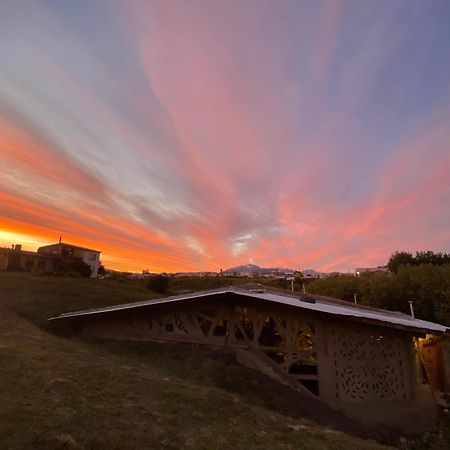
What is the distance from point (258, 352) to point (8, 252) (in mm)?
48327

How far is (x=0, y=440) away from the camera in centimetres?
535

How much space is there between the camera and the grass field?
20.0 ft

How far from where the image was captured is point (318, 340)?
12.0m

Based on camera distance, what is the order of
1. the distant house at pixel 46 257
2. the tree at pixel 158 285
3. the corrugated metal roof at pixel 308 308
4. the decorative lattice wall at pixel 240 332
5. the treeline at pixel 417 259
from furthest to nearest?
the treeline at pixel 417 259 < the distant house at pixel 46 257 < the tree at pixel 158 285 < the decorative lattice wall at pixel 240 332 < the corrugated metal roof at pixel 308 308

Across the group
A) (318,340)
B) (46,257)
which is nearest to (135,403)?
(318,340)

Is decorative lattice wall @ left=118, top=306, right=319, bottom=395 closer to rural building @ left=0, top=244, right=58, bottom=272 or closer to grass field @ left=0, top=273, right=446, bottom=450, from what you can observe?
grass field @ left=0, top=273, right=446, bottom=450

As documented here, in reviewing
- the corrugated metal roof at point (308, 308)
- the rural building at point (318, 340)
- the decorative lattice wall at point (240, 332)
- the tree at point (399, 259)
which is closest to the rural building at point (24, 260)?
the corrugated metal roof at point (308, 308)

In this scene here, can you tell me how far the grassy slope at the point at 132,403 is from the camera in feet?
20.0

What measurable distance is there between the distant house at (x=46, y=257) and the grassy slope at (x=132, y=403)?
36291 millimetres

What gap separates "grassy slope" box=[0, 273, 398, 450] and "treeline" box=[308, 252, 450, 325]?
23.2 meters

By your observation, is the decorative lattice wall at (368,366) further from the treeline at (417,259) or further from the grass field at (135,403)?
the treeline at (417,259)

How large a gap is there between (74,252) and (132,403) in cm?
5938

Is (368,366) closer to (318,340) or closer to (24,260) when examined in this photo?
(318,340)

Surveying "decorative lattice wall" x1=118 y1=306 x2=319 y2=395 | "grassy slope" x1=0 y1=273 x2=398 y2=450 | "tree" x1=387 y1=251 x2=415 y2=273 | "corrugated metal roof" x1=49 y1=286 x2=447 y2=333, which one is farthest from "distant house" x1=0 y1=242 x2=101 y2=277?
"tree" x1=387 y1=251 x2=415 y2=273
